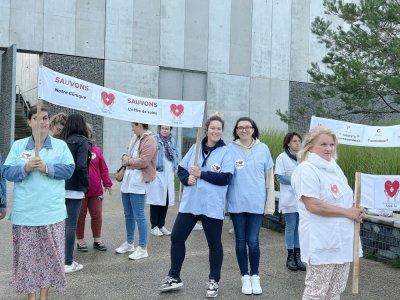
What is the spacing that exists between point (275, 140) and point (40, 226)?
817cm

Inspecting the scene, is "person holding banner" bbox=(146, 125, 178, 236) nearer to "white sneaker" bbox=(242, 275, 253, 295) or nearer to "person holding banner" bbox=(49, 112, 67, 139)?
"person holding banner" bbox=(49, 112, 67, 139)

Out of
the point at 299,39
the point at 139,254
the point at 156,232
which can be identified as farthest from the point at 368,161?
the point at 299,39

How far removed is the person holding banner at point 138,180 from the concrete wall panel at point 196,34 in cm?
1358

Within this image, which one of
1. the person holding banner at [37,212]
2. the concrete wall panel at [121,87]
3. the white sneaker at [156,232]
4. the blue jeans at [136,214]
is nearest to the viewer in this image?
the person holding banner at [37,212]

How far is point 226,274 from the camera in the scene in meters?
5.83

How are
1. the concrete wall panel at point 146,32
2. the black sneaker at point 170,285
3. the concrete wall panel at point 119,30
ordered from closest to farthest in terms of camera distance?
the black sneaker at point 170,285 < the concrete wall panel at point 119,30 < the concrete wall panel at point 146,32

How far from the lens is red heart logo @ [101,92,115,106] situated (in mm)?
5140

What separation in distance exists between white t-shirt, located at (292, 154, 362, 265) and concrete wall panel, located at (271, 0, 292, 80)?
735 inches

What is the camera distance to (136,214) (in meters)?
6.43

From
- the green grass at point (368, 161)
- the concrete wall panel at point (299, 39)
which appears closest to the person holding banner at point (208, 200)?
the green grass at point (368, 161)

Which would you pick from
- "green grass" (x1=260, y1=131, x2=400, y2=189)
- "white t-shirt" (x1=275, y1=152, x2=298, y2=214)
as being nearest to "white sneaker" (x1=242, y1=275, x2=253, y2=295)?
"white t-shirt" (x1=275, y1=152, x2=298, y2=214)

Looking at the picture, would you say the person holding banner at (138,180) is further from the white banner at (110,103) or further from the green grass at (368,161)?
the green grass at (368,161)

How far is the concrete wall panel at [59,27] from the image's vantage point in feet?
57.9

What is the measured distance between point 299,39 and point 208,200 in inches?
738
